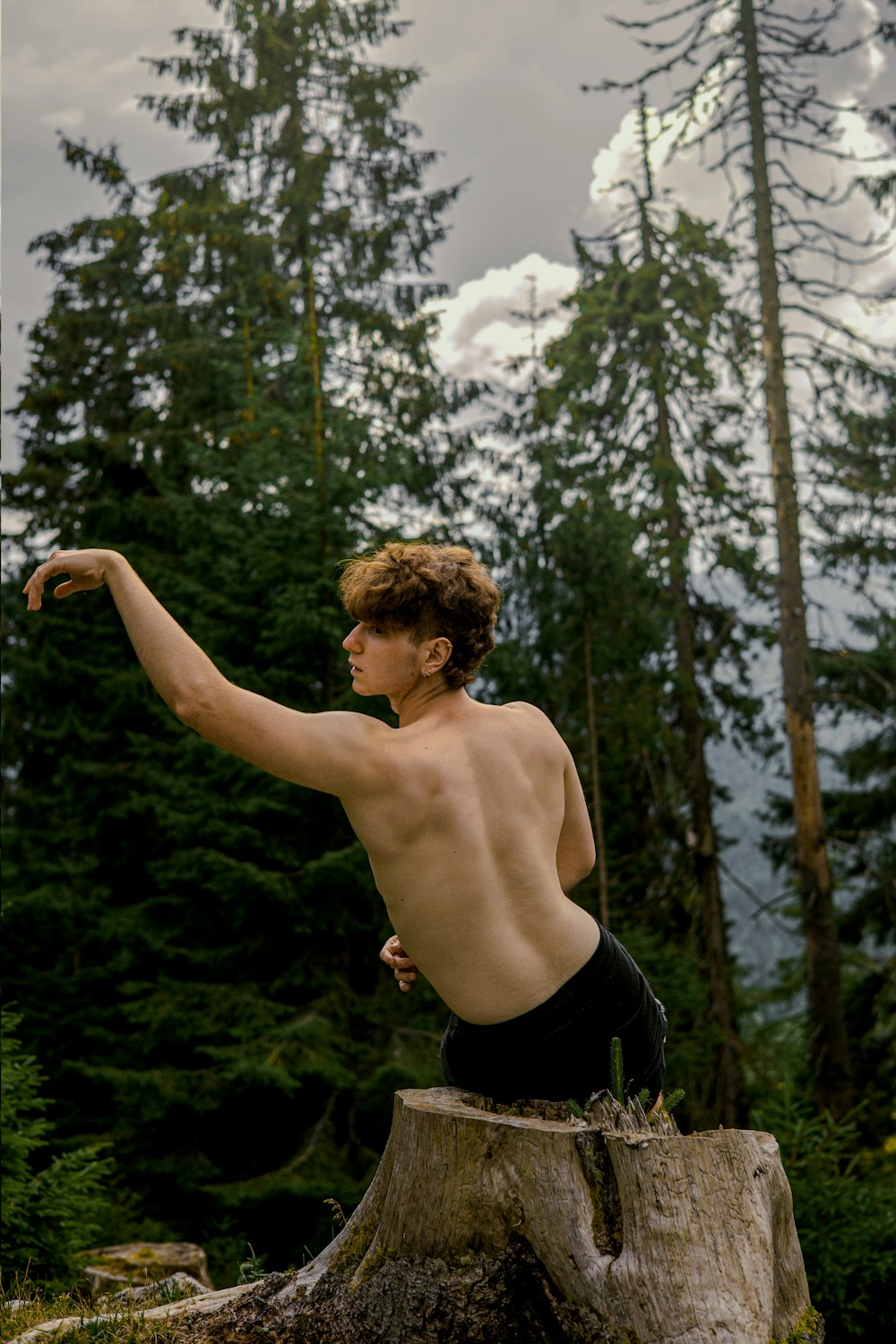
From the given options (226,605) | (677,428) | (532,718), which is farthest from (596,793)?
(532,718)

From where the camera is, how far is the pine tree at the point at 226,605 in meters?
9.87

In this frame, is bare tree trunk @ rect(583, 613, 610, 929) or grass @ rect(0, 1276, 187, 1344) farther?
bare tree trunk @ rect(583, 613, 610, 929)

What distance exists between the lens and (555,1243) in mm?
2373

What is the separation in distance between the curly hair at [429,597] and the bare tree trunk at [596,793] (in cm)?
825

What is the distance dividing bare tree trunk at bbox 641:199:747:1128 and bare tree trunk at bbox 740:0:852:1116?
1.01 meters

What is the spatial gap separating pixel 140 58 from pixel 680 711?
34.1ft

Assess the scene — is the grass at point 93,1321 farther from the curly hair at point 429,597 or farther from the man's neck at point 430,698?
the curly hair at point 429,597

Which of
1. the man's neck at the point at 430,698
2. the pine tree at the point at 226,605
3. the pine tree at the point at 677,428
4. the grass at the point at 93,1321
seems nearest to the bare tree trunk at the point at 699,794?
the pine tree at the point at 677,428

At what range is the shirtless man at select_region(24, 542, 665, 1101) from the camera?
2.38 metres

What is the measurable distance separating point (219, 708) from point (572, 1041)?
3.64 ft

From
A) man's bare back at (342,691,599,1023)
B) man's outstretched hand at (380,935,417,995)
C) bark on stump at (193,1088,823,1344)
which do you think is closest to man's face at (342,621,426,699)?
man's bare back at (342,691,599,1023)

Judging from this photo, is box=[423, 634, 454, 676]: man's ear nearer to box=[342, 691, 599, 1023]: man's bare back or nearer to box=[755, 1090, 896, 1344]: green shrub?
box=[342, 691, 599, 1023]: man's bare back

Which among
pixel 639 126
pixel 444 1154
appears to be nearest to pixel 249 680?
pixel 444 1154

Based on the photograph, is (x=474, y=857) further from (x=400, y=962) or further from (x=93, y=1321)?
(x=93, y=1321)
